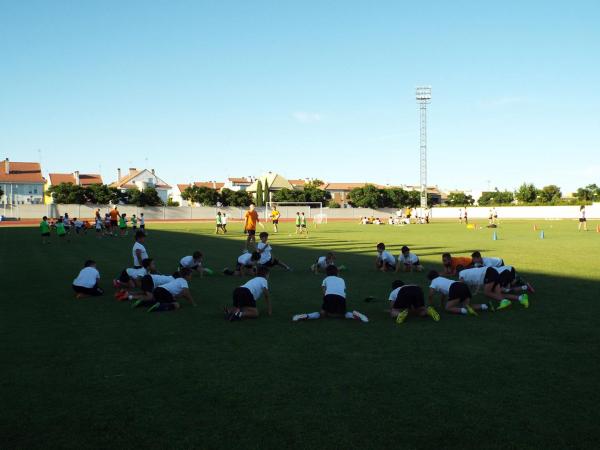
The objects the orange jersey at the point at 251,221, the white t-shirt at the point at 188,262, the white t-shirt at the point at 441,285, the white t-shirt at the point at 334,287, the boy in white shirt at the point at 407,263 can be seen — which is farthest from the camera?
the orange jersey at the point at 251,221

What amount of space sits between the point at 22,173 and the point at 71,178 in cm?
1050

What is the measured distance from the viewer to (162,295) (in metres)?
10.1

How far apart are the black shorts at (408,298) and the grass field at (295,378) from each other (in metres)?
0.33

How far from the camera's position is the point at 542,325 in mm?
8492

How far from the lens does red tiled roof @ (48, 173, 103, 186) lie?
117 meters

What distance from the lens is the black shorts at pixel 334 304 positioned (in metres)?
9.12

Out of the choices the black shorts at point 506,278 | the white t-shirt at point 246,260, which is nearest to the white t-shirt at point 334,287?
the black shorts at point 506,278

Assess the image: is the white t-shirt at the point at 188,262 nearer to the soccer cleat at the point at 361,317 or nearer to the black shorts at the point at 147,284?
the black shorts at the point at 147,284

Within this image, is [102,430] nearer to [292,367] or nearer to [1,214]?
[292,367]

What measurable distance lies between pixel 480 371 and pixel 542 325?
300 cm

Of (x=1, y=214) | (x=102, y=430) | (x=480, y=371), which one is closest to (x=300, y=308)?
(x=480, y=371)

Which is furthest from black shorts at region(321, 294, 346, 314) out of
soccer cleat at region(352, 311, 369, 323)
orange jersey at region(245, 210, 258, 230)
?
orange jersey at region(245, 210, 258, 230)

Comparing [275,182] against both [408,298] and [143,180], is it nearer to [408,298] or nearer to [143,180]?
[143,180]

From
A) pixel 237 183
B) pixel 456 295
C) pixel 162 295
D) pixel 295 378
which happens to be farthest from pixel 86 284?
pixel 237 183
